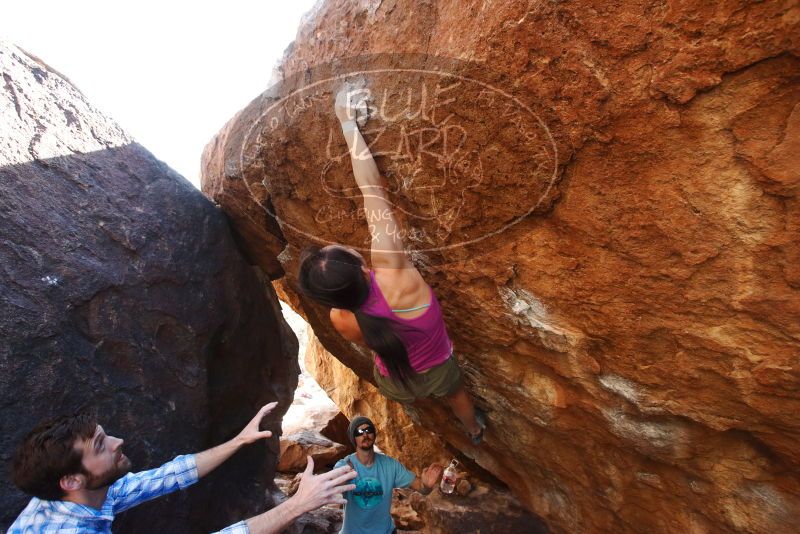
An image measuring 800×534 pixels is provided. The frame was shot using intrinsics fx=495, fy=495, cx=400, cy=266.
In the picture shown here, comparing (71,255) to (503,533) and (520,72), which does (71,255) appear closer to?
(520,72)

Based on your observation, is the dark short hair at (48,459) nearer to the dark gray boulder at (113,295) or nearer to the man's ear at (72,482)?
the man's ear at (72,482)

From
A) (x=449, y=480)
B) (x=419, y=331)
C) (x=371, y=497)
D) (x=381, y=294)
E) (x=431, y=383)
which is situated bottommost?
(x=449, y=480)

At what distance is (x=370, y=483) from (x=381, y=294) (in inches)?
65.0

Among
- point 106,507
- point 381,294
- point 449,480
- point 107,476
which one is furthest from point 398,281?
point 449,480

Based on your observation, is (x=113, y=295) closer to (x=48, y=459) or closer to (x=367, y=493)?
(x=48, y=459)

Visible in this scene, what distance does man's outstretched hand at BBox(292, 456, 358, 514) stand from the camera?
1966 mm

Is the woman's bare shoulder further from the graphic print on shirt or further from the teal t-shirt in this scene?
the graphic print on shirt

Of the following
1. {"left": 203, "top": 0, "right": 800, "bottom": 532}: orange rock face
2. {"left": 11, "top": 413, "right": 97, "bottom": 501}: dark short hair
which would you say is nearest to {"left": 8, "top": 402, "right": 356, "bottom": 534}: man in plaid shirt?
{"left": 11, "top": 413, "right": 97, "bottom": 501}: dark short hair

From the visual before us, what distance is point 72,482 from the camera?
1888mm

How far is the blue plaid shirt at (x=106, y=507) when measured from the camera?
186 centimetres

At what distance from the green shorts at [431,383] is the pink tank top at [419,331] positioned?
0.06 meters

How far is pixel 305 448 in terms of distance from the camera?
22.3 ft

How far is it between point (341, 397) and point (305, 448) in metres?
0.85

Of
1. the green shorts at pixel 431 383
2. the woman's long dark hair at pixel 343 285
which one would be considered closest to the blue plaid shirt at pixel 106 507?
the woman's long dark hair at pixel 343 285
